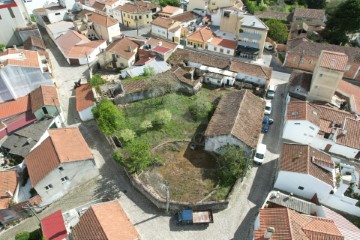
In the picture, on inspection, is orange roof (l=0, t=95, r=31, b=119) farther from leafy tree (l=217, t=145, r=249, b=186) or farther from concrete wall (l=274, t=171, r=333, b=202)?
concrete wall (l=274, t=171, r=333, b=202)

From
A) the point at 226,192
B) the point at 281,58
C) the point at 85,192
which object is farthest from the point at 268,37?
the point at 85,192

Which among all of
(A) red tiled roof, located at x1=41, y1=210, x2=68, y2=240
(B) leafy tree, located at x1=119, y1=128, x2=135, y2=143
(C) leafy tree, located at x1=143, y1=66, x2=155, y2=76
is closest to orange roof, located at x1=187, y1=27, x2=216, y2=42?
(C) leafy tree, located at x1=143, y1=66, x2=155, y2=76

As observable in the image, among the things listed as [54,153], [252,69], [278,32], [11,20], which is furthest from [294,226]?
[11,20]

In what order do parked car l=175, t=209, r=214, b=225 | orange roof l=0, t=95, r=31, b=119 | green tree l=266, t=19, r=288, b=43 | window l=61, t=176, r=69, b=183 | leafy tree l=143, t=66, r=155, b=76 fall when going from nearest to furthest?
1. parked car l=175, t=209, r=214, b=225
2. window l=61, t=176, r=69, b=183
3. orange roof l=0, t=95, r=31, b=119
4. leafy tree l=143, t=66, r=155, b=76
5. green tree l=266, t=19, r=288, b=43

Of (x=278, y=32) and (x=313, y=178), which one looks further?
(x=278, y=32)

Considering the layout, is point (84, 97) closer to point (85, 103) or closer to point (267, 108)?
point (85, 103)

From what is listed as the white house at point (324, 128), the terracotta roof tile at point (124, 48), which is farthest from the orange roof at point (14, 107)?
the white house at point (324, 128)
